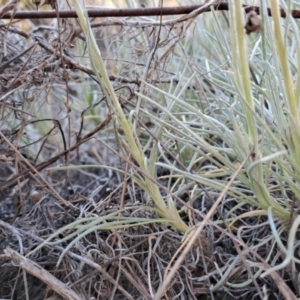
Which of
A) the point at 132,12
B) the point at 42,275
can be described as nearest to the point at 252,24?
the point at 132,12

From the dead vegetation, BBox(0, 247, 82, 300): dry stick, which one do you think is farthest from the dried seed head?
BBox(0, 247, 82, 300): dry stick

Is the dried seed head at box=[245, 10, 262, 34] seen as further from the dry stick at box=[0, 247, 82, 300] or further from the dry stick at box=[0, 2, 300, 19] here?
the dry stick at box=[0, 247, 82, 300]

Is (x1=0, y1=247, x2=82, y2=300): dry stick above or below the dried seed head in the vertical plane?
below

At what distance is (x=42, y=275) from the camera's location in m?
0.55

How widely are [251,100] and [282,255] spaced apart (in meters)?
0.20

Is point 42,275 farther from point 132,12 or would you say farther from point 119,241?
point 132,12

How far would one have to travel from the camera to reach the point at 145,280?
0.59 m

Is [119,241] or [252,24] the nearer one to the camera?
[252,24]

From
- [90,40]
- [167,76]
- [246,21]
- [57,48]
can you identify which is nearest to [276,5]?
[246,21]

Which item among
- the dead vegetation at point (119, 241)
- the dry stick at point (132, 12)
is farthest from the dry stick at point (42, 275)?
the dry stick at point (132, 12)

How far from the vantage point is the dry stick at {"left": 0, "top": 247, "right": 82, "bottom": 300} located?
539 millimetres

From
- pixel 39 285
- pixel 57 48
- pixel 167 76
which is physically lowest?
pixel 39 285

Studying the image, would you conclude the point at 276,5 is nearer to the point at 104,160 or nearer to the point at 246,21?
the point at 246,21

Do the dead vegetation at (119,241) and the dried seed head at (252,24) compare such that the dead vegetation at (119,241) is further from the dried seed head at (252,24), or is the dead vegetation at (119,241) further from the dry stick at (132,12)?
the dried seed head at (252,24)
